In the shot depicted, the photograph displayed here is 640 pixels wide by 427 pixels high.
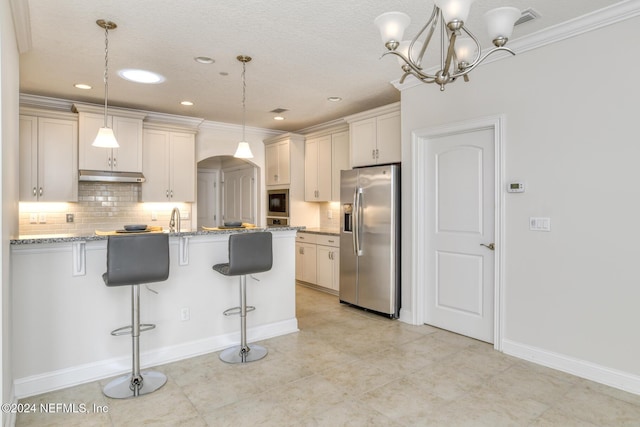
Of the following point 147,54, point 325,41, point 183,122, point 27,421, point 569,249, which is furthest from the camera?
point 183,122

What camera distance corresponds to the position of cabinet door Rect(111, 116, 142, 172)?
4.89 metres

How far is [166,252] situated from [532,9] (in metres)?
3.18

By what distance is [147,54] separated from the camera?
3.43 m

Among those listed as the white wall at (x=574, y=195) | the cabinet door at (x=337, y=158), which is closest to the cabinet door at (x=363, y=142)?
the cabinet door at (x=337, y=158)

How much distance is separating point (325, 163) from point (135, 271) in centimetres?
373

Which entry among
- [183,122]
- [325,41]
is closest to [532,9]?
[325,41]

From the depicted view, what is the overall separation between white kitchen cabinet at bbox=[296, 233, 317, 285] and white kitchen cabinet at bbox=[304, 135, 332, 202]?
66cm

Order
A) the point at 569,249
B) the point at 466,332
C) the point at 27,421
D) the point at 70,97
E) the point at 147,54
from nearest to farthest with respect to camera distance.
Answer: the point at 27,421, the point at 569,249, the point at 147,54, the point at 466,332, the point at 70,97

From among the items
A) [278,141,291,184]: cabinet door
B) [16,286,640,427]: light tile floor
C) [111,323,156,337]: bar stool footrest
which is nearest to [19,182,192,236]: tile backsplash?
[278,141,291,184]: cabinet door

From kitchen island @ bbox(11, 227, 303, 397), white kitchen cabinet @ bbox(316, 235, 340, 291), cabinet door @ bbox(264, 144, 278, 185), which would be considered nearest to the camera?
kitchen island @ bbox(11, 227, 303, 397)

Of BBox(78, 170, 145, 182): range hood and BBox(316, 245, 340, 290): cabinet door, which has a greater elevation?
BBox(78, 170, 145, 182): range hood

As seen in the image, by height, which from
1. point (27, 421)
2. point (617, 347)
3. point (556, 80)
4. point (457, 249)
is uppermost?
point (556, 80)

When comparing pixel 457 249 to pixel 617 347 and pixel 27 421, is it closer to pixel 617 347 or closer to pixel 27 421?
pixel 617 347

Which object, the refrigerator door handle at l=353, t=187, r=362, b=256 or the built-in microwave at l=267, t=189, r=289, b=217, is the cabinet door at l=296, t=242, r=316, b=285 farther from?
the refrigerator door handle at l=353, t=187, r=362, b=256
